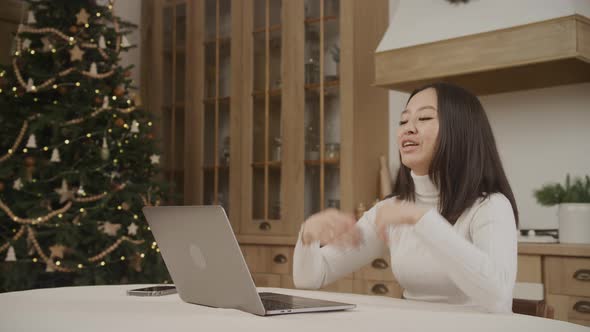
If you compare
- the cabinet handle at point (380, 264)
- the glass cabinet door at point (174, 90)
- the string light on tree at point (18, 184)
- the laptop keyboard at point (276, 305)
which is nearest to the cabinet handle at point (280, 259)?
the cabinet handle at point (380, 264)

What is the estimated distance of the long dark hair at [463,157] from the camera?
160 cm

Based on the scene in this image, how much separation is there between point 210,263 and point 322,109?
239 cm

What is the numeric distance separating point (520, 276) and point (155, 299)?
165 centimetres

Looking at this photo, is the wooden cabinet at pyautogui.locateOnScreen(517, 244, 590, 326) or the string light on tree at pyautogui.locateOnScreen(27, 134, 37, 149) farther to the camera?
the string light on tree at pyautogui.locateOnScreen(27, 134, 37, 149)

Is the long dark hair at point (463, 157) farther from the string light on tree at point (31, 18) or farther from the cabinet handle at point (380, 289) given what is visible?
the string light on tree at point (31, 18)

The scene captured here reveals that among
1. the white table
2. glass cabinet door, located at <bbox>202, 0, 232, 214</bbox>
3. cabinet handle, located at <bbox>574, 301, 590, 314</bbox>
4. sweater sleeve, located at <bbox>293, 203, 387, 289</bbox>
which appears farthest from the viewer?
glass cabinet door, located at <bbox>202, 0, 232, 214</bbox>

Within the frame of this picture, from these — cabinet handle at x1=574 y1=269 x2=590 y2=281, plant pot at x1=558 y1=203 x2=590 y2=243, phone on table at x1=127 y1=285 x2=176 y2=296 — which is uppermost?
plant pot at x1=558 y1=203 x2=590 y2=243

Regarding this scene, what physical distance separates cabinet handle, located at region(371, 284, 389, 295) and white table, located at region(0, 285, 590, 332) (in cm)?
166

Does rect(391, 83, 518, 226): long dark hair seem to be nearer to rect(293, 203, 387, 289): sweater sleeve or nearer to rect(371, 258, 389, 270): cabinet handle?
rect(293, 203, 387, 289): sweater sleeve

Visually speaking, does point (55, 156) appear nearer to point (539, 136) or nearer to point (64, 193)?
point (64, 193)

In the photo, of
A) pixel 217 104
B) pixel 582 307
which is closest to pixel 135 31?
pixel 217 104

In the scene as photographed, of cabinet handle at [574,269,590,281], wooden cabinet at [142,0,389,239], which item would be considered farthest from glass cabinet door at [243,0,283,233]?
cabinet handle at [574,269,590,281]

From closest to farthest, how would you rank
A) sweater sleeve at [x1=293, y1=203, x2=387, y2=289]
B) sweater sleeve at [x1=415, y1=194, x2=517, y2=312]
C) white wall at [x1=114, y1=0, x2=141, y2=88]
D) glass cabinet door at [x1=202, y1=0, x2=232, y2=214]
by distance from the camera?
1. sweater sleeve at [x1=415, y1=194, x2=517, y2=312]
2. sweater sleeve at [x1=293, y1=203, x2=387, y2=289]
3. glass cabinet door at [x1=202, y1=0, x2=232, y2=214]
4. white wall at [x1=114, y1=0, x2=141, y2=88]

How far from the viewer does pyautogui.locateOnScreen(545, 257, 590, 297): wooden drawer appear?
246 cm
